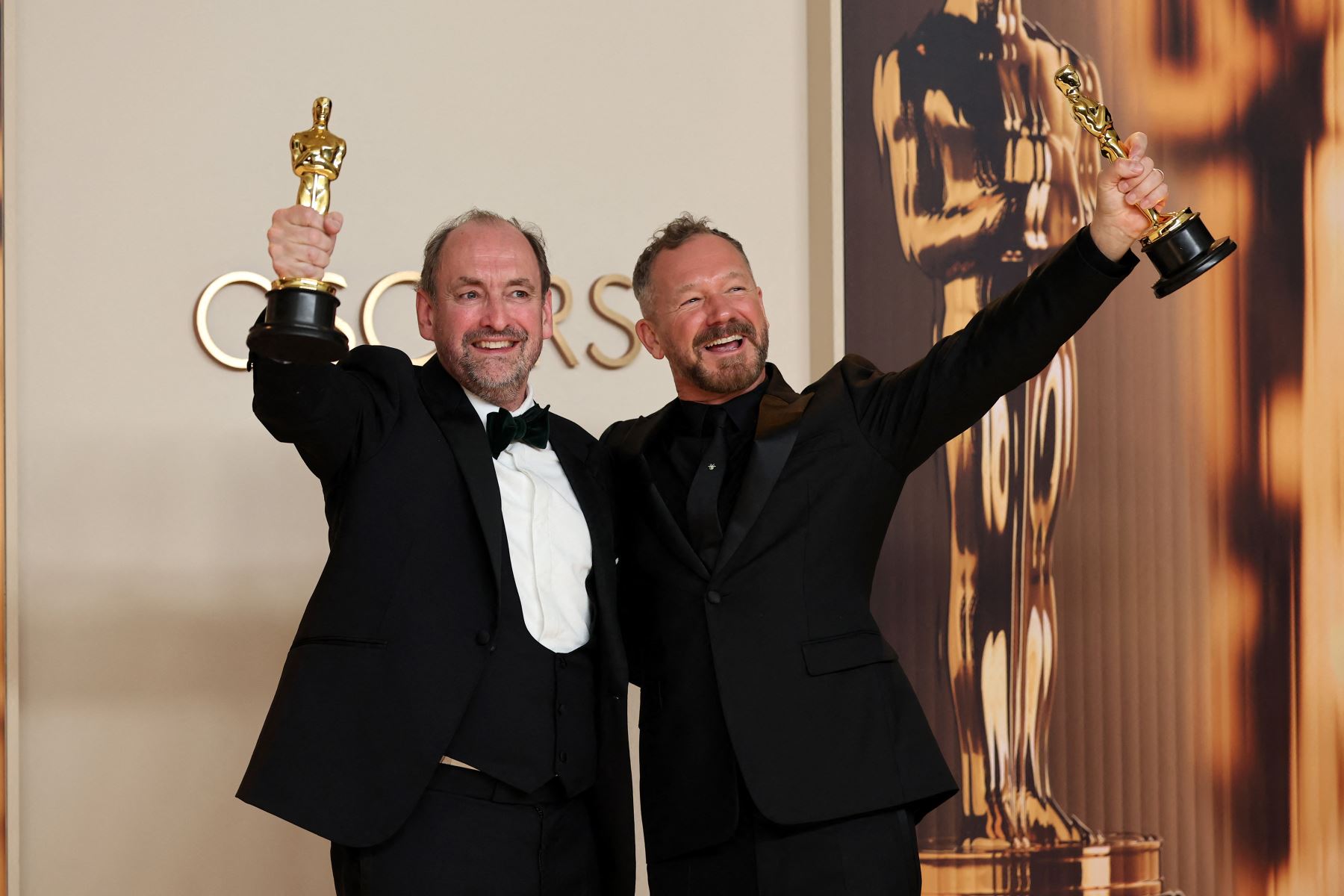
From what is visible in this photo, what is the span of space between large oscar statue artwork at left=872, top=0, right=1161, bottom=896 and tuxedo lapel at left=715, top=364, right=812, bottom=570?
4.21 feet

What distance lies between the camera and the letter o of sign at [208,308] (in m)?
A: 3.43

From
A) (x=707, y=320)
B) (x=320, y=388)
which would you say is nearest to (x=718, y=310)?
(x=707, y=320)

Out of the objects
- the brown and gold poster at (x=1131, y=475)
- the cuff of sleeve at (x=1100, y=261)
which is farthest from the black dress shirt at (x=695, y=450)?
the brown and gold poster at (x=1131, y=475)

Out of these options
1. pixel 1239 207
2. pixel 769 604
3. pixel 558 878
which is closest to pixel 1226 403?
pixel 1239 207

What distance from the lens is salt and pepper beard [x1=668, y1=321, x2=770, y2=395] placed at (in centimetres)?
264

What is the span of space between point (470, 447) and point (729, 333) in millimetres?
619

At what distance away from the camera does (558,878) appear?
2.29 m

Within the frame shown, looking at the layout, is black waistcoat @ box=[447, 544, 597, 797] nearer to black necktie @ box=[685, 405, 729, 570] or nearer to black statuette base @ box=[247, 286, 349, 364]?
black necktie @ box=[685, 405, 729, 570]

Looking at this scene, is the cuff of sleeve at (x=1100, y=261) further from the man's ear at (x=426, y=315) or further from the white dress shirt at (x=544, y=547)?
the man's ear at (x=426, y=315)

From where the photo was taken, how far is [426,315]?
104 inches

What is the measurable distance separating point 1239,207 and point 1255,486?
0.79 meters

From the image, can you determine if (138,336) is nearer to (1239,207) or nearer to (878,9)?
(878,9)

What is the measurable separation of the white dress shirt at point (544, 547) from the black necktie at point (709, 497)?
0.20 metres

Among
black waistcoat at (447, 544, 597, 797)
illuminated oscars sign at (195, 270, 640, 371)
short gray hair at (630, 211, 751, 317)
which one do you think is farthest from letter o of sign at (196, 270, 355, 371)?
black waistcoat at (447, 544, 597, 797)
